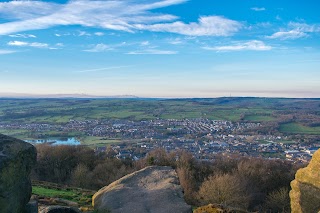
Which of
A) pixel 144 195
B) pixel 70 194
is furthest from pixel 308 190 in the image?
pixel 70 194

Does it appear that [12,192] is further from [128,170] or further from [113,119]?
[113,119]

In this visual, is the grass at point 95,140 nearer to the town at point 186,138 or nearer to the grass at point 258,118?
the town at point 186,138

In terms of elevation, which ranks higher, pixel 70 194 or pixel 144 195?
pixel 144 195

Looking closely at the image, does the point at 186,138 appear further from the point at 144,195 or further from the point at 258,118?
the point at 144,195

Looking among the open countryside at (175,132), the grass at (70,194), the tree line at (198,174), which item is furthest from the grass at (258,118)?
the grass at (70,194)

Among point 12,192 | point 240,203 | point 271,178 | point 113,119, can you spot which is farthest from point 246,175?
point 113,119

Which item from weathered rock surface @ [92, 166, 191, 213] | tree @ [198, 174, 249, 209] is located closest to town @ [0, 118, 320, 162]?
tree @ [198, 174, 249, 209]
